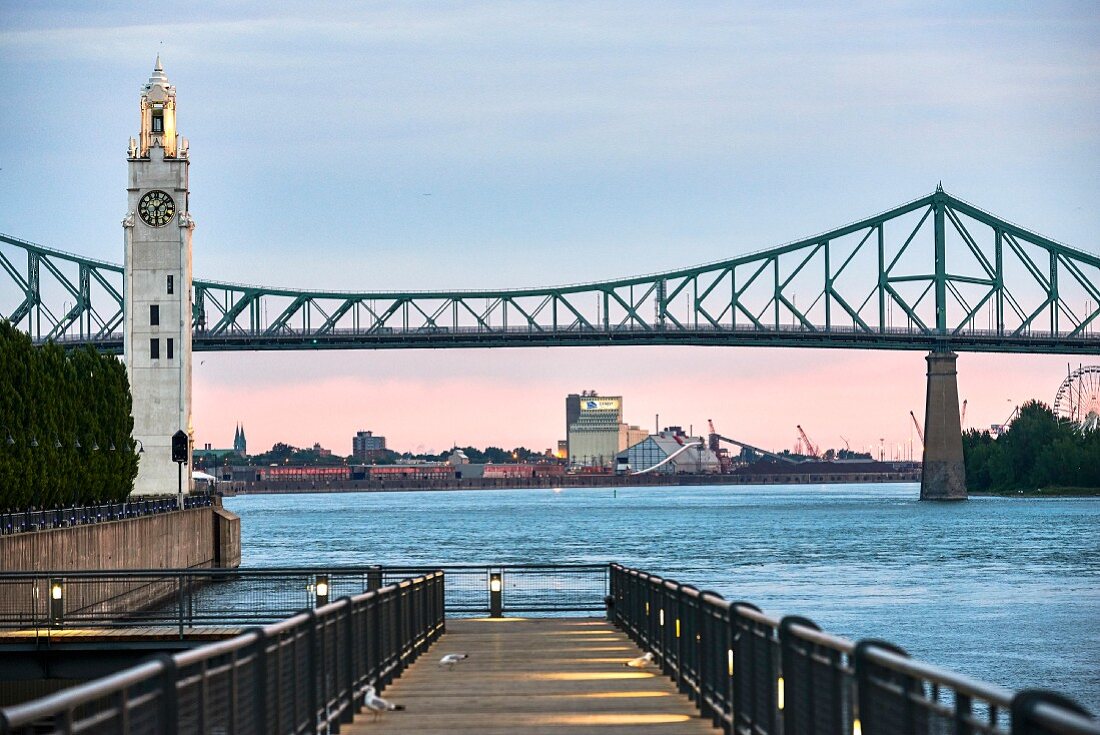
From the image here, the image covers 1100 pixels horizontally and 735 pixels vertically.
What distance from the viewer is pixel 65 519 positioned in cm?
4812

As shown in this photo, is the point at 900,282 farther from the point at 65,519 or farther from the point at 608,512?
the point at 65,519

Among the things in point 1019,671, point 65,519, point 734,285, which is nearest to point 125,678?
point 1019,671

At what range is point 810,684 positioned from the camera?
10.3 metres

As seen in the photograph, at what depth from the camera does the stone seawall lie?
30.2m

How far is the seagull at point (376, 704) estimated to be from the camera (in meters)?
14.7

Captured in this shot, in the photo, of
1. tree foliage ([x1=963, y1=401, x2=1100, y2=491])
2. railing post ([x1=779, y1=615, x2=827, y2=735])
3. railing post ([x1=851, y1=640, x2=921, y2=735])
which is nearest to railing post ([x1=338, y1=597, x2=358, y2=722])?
railing post ([x1=779, y1=615, x2=827, y2=735])

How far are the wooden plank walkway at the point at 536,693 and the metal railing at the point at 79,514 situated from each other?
22.3m

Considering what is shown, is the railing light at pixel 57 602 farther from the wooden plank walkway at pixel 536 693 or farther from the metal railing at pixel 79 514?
the metal railing at pixel 79 514

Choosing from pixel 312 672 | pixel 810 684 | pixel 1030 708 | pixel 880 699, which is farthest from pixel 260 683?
pixel 1030 708

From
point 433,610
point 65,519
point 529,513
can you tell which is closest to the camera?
point 433,610

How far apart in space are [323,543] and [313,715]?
81.4 meters

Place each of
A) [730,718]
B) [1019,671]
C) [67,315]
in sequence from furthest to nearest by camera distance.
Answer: [67,315]
[1019,671]
[730,718]

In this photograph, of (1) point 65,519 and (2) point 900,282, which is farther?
(2) point 900,282

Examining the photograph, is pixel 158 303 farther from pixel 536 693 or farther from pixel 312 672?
pixel 312 672
